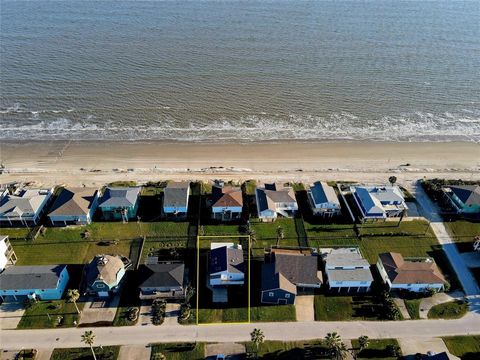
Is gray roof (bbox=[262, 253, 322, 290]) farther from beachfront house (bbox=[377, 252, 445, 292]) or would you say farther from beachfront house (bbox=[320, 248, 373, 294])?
beachfront house (bbox=[377, 252, 445, 292])

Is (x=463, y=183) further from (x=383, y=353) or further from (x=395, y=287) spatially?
(x=383, y=353)

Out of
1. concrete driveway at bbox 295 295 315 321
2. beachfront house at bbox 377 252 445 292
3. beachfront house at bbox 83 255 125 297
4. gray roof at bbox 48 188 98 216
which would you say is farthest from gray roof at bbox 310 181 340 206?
gray roof at bbox 48 188 98 216

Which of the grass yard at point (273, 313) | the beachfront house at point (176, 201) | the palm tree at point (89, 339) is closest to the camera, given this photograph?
the palm tree at point (89, 339)

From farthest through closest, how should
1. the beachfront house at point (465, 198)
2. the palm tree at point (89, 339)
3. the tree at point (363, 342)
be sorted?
1. the beachfront house at point (465, 198)
2. the tree at point (363, 342)
3. the palm tree at point (89, 339)

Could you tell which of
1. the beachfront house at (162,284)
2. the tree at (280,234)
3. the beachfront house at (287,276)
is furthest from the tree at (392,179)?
the beachfront house at (162,284)

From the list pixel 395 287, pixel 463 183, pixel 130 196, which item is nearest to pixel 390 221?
pixel 395 287

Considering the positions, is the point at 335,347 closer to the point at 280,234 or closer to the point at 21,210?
the point at 280,234

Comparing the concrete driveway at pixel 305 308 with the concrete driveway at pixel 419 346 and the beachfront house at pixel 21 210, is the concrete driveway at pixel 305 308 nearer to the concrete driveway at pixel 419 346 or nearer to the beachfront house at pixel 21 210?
the concrete driveway at pixel 419 346
